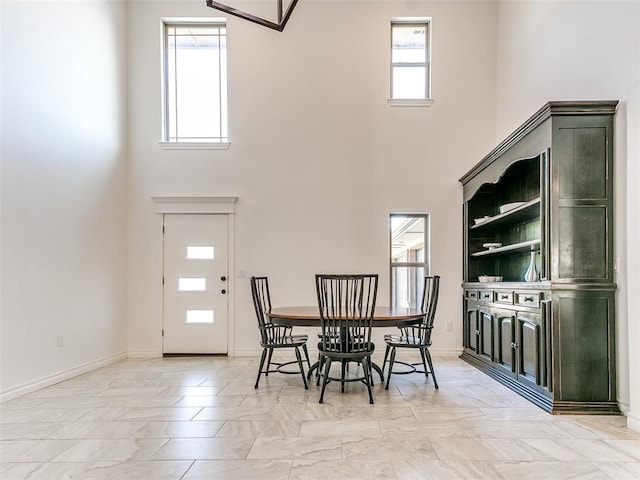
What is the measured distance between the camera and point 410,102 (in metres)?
5.36

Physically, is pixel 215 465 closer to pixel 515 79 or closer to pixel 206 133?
pixel 206 133

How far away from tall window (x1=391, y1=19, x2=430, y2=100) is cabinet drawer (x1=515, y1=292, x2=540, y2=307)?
3.06 meters

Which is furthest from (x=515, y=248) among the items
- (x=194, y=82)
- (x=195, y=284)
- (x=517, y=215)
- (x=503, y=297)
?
(x=194, y=82)

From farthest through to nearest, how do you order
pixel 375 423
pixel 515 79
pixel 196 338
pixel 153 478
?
1. pixel 196 338
2. pixel 515 79
3. pixel 375 423
4. pixel 153 478

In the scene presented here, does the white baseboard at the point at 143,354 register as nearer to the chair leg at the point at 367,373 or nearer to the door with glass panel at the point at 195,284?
the door with glass panel at the point at 195,284

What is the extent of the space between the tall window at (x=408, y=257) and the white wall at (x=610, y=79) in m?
1.72

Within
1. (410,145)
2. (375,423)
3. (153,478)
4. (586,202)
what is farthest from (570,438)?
(410,145)

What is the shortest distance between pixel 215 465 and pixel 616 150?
3.49 metres

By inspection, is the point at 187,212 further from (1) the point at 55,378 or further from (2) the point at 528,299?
(2) the point at 528,299

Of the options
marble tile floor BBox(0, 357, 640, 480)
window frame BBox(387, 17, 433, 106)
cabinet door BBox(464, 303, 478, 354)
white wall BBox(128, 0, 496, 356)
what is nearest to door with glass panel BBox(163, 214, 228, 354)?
white wall BBox(128, 0, 496, 356)

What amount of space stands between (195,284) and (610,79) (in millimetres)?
4859

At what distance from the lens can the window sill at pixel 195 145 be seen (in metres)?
5.38

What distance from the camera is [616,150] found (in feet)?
10.0

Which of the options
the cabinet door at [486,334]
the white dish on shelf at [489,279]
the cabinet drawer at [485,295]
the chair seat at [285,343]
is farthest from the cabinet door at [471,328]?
the chair seat at [285,343]
